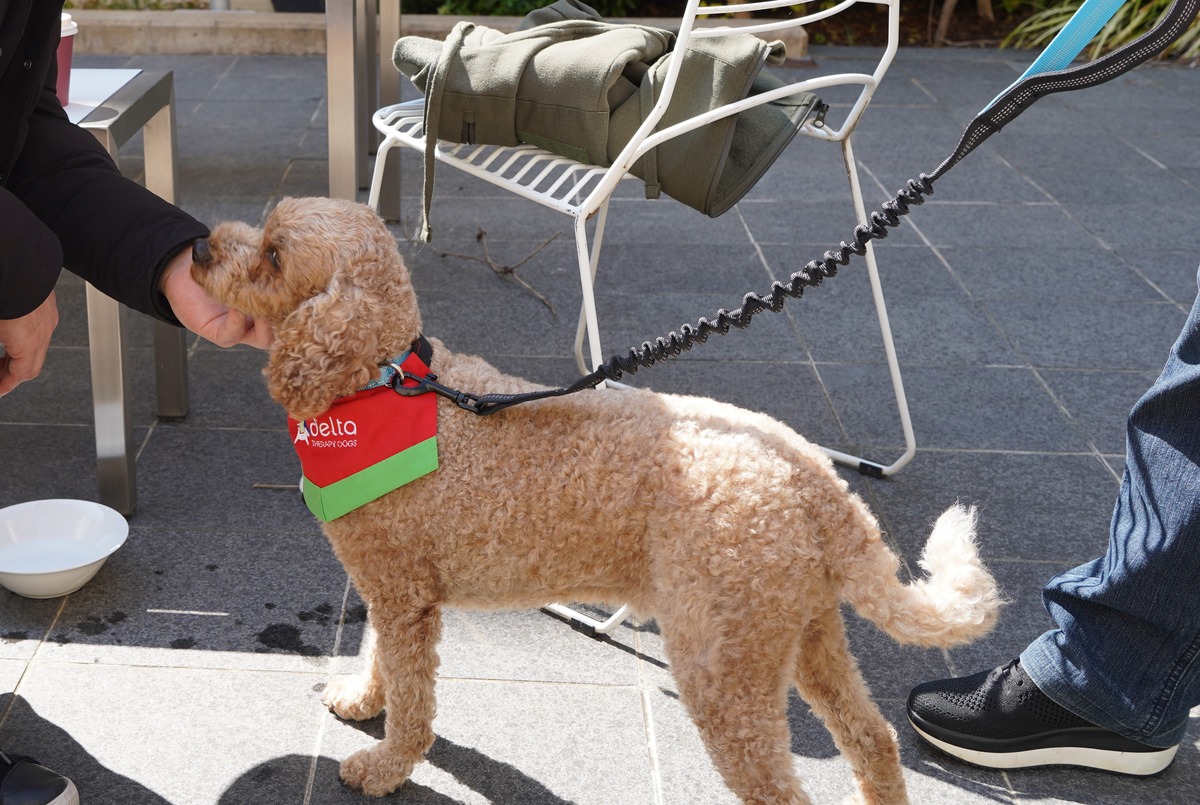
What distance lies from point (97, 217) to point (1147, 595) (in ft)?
7.10

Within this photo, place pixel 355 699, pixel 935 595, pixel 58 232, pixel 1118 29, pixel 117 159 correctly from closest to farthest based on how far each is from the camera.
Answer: pixel 935 595 → pixel 58 232 → pixel 355 699 → pixel 117 159 → pixel 1118 29

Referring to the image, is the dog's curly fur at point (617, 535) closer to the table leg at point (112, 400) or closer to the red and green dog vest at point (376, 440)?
the red and green dog vest at point (376, 440)

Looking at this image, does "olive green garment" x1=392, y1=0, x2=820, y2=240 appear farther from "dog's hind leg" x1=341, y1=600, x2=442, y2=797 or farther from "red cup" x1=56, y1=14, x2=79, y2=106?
"dog's hind leg" x1=341, y1=600, x2=442, y2=797

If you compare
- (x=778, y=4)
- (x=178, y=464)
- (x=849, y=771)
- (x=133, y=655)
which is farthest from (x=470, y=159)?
(x=849, y=771)

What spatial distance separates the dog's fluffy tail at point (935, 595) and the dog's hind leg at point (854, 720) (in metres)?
0.22

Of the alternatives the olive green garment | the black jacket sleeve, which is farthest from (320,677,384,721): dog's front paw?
the olive green garment

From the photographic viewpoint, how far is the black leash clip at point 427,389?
1972mm

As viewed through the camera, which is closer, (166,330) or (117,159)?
(117,159)

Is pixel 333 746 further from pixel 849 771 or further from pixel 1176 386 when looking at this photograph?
pixel 1176 386

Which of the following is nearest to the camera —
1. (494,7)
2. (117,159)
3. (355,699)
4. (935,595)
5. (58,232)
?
(935,595)

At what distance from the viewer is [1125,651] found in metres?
2.14

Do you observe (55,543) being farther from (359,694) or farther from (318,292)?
(318,292)

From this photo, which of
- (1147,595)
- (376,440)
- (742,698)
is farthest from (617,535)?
(1147,595)

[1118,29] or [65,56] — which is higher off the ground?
[65,56]
